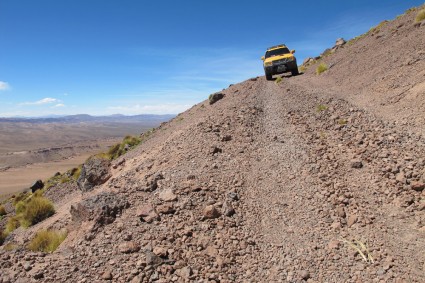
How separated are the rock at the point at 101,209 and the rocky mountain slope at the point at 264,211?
0.02 m

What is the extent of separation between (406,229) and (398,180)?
5.09 feet

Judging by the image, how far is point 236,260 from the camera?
5672mm

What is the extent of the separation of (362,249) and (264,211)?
7.01ft

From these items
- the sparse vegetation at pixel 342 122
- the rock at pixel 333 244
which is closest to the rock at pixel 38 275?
the rock at pixel 333 244

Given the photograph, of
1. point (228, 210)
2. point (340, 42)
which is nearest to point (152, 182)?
point (228, 210)

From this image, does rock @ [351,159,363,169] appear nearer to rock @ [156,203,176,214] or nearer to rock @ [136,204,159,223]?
rock @ [156,203,176,214]

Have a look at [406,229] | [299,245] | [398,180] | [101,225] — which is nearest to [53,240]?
[101,225]

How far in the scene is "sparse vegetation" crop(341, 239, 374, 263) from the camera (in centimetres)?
515

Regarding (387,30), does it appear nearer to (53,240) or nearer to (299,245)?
(299,245)

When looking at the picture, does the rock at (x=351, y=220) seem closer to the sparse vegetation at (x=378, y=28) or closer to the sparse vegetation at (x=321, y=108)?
the sparse vegetation at (x=321, y=108)

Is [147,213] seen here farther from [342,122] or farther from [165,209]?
[342,122]

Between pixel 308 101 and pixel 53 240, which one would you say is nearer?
pixel 53 240

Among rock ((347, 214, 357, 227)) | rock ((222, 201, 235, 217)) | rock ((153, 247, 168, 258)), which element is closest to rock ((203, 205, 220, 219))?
rock ((222, 201, 235, 217))

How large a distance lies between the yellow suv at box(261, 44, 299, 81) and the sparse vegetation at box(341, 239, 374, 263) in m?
19.0
